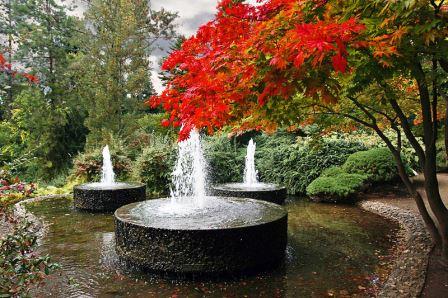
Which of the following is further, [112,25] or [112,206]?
[112,25]

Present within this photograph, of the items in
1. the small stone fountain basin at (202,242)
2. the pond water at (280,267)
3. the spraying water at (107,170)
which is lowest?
the pond water at (280,267)

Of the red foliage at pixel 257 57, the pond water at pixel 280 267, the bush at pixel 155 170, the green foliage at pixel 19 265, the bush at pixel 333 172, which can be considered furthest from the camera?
the bush at pixel 155 170

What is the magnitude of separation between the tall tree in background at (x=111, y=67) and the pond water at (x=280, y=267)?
8.36 meters

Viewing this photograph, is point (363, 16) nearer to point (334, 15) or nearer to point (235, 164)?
point (334, 15)

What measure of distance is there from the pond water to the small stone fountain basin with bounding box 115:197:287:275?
0.61 feet

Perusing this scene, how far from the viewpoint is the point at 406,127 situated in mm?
5430

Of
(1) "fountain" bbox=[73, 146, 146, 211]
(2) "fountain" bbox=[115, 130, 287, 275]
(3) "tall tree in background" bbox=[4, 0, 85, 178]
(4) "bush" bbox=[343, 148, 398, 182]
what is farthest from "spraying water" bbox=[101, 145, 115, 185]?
(4) "bush" bbox=[343, 148, 398, 182]

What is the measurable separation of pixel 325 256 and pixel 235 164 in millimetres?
7994

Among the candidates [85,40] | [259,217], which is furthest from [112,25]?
[259,217]

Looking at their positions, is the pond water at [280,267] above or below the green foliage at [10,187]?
below

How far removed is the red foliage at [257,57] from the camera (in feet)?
9.19

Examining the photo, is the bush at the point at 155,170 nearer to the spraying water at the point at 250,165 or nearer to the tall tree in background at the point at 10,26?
the spraying water at the point at 250,165

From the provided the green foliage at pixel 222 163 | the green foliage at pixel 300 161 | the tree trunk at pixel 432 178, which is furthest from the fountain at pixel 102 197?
the tree trunk at pixel 432 178

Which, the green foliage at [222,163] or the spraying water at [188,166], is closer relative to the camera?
the spraying water at [188,166]
